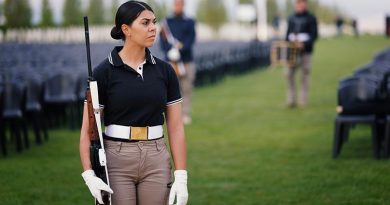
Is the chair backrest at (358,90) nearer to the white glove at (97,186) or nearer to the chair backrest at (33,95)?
the chair backrest at (33,95)

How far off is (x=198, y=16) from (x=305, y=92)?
4494 inches

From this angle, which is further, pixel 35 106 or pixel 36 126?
pixel 35 106

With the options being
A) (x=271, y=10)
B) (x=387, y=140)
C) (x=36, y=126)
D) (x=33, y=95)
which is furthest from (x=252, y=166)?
(x=271, y=10)

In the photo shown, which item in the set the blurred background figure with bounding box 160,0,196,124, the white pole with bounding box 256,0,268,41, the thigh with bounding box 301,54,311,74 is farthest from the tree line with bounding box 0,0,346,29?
the blurred background figure with bounding box 160,0,196,124

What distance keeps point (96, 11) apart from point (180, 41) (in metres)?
95.8

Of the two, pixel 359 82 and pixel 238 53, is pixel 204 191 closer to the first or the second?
pixel 359 82

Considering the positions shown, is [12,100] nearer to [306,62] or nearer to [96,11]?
[306,62]

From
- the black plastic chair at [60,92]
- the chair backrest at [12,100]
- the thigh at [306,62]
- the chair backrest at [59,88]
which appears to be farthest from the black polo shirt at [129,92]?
the thigh at [306,62]

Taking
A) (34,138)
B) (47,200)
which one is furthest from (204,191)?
(34,138)

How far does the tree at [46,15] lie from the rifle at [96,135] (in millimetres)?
100269

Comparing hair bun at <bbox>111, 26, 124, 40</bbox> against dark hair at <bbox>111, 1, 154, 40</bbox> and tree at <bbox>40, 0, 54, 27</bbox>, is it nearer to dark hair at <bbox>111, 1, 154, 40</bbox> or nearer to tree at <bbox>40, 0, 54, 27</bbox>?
dark hair at <bbox>111, 1, 154, 40</bbox>

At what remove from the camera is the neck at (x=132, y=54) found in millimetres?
6406

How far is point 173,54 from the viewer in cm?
1834

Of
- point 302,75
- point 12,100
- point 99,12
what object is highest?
point 12,100
